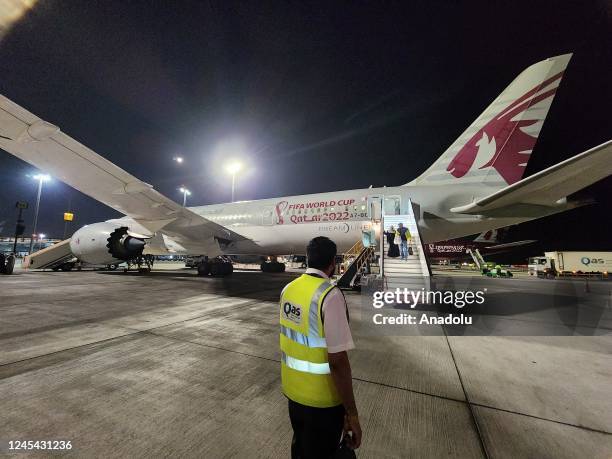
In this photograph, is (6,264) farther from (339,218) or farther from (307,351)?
(307,351)

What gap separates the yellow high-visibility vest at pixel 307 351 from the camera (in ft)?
4.93

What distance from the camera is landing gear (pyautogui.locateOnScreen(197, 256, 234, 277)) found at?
15648mm

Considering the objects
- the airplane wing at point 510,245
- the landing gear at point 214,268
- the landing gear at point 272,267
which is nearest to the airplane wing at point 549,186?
the landing gear at point 214,268

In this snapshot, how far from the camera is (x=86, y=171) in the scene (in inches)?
350

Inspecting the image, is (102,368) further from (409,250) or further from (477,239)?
(477,239)

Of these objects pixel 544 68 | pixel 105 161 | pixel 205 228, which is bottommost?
pixel 205 228

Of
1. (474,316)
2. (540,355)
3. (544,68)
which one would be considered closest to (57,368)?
(540,355)

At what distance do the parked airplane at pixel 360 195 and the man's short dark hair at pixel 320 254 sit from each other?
7.39m

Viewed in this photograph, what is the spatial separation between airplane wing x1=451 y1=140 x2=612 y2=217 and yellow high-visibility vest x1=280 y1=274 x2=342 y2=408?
7.37m

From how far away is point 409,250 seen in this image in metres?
10.6

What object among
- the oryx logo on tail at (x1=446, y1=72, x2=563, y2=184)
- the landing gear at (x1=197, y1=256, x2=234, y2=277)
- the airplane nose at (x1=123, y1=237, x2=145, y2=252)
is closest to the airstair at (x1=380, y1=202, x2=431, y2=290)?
the oryx logo on tail at (x1=446, y1=72, x2=563, y2=184)

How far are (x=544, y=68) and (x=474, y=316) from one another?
10065 mm

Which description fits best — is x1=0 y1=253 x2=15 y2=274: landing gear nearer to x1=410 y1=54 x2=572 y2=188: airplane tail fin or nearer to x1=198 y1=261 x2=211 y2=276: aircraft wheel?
x1=198 y1=261 x2=211 y2=276: aircraft wheel

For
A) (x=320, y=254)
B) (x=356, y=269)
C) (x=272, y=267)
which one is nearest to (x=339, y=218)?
(x=356, y=269)
